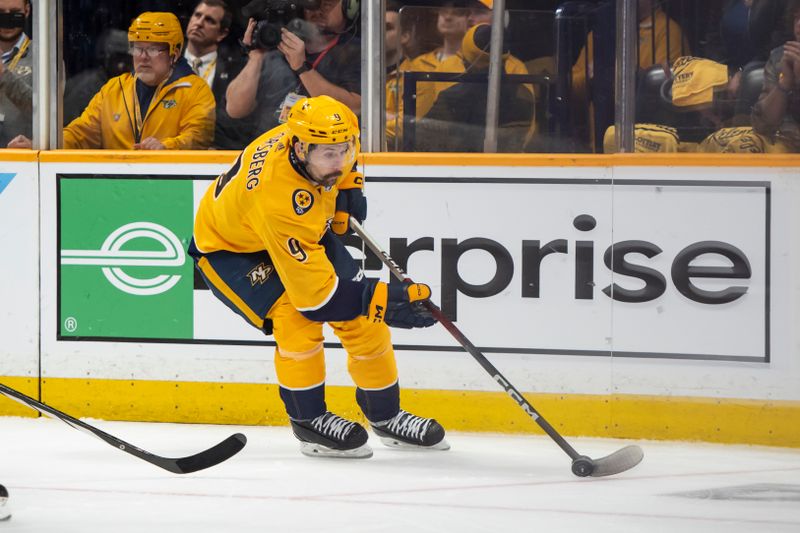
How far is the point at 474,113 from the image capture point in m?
3.87

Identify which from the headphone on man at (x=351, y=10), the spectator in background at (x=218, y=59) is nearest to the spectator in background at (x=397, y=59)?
the headphone on man at (x=351, y=10)

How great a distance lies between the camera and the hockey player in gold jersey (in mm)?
3135

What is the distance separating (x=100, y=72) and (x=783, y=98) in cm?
229

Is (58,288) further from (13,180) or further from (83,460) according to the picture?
(83,460)

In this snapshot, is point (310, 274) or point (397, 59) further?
point (397, 59)

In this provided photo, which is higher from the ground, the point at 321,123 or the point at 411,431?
the point at 321,123

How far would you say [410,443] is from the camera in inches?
139

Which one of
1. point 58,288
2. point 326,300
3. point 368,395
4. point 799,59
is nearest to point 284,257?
point 326,300

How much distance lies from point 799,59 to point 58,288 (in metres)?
2.53

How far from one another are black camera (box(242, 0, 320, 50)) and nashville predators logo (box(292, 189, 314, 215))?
1017 millimetres

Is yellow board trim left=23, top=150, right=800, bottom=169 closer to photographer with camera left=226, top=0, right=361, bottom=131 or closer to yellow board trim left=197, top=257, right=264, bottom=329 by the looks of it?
photographer with camera left=226, top=0, right=361, bottom=131

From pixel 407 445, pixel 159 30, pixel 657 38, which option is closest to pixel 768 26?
pixel 657 38

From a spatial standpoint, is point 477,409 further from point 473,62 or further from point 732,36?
point 732,36

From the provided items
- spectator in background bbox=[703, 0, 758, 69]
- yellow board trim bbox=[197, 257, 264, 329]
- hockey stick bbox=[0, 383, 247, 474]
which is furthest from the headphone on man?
hockey stick bbox=[0, 383, 247, 474]
